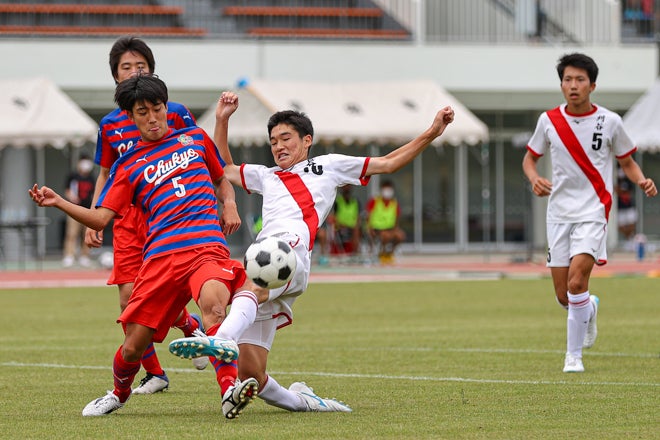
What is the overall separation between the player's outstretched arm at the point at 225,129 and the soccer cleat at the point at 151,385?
160 cm

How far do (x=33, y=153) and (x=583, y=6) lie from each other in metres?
13.9

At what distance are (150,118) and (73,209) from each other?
652 mm

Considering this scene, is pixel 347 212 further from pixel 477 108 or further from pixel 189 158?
pixel 189 158

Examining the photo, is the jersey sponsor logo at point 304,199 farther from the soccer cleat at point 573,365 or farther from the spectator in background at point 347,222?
the spectator in background at point 347,222

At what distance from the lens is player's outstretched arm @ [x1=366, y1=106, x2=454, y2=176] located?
7.59 metres

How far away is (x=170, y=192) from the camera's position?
7.40 m

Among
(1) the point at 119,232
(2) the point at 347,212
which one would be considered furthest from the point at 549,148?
(2) the point at 347,212

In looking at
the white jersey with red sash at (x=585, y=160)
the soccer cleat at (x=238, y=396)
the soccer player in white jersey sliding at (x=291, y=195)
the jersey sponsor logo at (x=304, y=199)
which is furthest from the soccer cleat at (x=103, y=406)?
the white jersey with red sash at (x=585, y=160)

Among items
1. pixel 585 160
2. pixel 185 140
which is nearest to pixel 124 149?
pixel 185 140

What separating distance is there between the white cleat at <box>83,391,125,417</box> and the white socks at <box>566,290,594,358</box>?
3.73 m

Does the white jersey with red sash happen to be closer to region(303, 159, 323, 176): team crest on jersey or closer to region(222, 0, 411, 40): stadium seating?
region(303, 159, 323, 176): team crest on jersey

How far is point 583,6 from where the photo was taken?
33812 mm

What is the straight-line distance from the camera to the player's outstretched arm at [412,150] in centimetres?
759

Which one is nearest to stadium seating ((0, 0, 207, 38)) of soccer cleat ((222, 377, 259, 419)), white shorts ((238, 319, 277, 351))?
white shorts ((238, 319, 277, 351))
